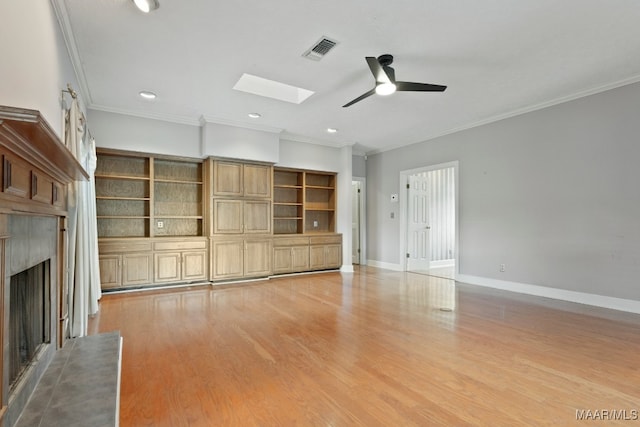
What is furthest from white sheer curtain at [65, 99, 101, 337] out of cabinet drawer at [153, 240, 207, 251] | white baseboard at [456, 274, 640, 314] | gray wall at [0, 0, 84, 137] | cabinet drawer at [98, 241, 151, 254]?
white baseboard at [456, 274, 640, 314]

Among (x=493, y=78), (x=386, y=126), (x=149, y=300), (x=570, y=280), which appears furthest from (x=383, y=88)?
(x=149, y=300)

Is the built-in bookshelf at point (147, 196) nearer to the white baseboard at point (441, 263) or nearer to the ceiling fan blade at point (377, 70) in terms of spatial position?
the ceiling fan blade at point (377, 70)

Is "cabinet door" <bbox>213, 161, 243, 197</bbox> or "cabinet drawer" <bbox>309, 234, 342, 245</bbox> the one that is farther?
"cabinet drawer" <bbox>309, 234, 342, 245</bbox>

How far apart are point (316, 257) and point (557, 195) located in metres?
4.30

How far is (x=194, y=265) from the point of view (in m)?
5.38

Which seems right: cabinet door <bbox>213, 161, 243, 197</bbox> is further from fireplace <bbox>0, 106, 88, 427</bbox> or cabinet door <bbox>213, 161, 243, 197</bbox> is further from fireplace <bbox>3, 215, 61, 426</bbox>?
fireplace <bbox>3, 215, 61, 426</bbox>

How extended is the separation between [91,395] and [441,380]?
2175 mm

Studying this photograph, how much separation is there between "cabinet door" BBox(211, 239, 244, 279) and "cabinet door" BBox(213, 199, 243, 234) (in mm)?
214

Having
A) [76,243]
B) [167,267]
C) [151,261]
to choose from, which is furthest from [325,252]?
[76,243]

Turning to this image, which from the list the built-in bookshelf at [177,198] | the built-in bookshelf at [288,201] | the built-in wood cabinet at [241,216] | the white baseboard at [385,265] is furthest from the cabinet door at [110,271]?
the white baseboard at [385,265]

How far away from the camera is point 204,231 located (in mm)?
5684

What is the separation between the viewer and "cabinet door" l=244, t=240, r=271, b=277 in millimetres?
5797

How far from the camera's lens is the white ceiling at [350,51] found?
8.63ft

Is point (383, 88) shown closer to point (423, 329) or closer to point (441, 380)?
point (423, 329)
